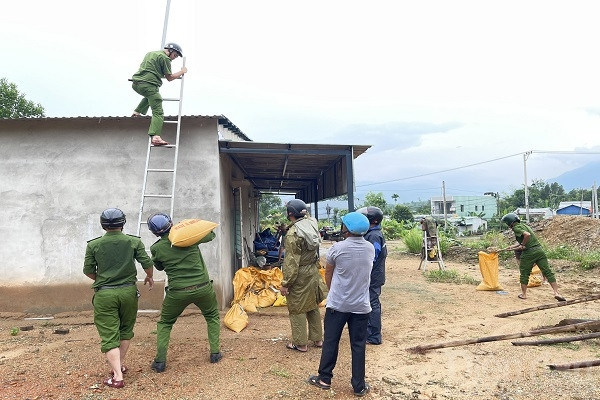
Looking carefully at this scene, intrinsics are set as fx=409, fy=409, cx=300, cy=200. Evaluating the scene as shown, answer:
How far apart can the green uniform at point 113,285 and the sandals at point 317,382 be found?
Result: 71.1 inches

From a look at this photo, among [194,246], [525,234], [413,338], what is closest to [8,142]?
[194,246]

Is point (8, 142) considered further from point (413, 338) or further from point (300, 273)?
point (413, 338)

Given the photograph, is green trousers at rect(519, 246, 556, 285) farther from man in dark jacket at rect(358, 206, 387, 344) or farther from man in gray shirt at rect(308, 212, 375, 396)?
man in gray shirt at rect(308, 212, 375, 396)

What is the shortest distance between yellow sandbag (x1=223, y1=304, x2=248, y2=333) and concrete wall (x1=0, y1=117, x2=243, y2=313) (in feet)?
2.32

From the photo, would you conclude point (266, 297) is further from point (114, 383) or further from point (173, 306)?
point (114, 383)

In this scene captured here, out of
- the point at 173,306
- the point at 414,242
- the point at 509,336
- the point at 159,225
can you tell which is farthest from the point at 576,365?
the point at 414,242

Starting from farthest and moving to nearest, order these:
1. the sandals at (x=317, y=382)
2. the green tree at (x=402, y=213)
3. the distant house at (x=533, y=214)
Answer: the green tree at (x=402, y=213), the distant house at (x=533, y=214), the sandals at (x=317, y=382)

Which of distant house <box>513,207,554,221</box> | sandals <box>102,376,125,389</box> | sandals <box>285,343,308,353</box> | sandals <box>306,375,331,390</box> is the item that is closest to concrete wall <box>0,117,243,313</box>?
sandals <box>285,343,308,353</box>

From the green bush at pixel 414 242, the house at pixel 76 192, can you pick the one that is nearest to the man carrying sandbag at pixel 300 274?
the house at pixel 76 192

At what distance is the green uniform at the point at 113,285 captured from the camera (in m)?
3.80

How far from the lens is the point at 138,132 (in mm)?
6453

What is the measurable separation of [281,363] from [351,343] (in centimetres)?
105

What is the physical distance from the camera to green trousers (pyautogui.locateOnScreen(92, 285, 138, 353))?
3.78 meters

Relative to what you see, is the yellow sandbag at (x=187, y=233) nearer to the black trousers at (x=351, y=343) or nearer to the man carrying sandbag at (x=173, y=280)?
the man carrying sandbag at (x=173, y=280)
